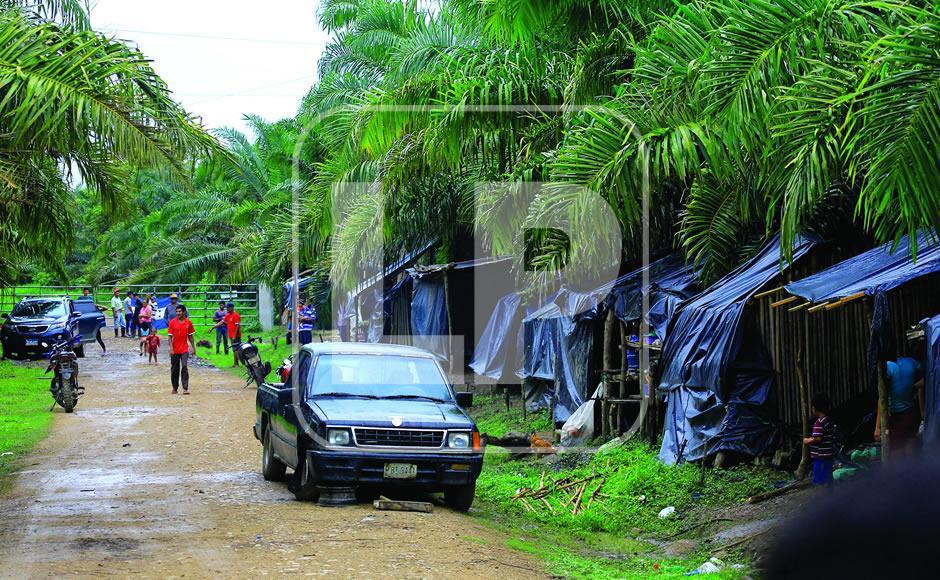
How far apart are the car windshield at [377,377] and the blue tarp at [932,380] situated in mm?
4859

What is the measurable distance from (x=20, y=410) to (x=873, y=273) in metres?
16.0

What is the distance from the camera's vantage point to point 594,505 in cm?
1173

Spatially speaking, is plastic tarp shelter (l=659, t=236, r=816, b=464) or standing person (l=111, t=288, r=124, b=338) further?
standing person (l=111, t=288, r=124, b=338)

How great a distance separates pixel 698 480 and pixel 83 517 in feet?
20.2

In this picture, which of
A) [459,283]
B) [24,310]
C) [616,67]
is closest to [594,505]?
[616,67]

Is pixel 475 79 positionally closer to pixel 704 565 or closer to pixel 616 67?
pixel 616 67

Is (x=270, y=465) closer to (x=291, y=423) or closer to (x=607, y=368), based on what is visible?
(x=291, y=423)

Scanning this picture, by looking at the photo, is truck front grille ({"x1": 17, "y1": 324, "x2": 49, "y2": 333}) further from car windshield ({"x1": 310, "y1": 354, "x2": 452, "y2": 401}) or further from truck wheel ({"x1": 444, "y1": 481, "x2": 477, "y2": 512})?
truck wheel ({"x1": 444, "y1": 481, "x2": 477, "y2": 512})

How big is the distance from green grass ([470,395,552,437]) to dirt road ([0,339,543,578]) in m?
4.60

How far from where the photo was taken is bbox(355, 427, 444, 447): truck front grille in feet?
32.6

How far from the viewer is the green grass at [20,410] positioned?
1486 centimetres

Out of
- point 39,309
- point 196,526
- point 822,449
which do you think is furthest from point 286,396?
point 39,309

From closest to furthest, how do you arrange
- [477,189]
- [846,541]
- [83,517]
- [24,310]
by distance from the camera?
[846,541]
[83,517]
[477,189]
[24,310]

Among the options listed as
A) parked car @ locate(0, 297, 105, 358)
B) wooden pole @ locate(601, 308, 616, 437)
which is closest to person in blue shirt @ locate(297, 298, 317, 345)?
parked car @ locate(0, 297, 105, 358)
